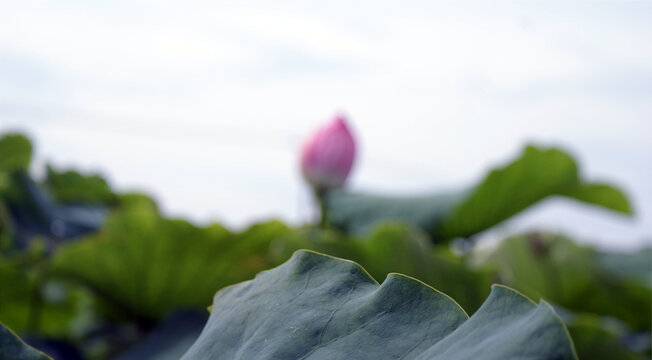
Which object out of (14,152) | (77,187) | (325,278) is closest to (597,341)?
(325,278)

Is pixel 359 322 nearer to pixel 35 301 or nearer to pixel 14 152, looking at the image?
pixel 35 301

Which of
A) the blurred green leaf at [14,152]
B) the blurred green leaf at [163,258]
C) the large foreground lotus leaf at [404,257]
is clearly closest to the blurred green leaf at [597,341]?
the large foreground lotus leaf at [404,257]

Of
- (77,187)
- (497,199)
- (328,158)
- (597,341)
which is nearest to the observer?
(597,341)

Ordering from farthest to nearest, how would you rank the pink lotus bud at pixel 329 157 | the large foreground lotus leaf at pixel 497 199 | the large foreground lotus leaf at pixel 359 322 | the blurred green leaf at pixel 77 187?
the blurred green leaf at pixel 77 187 < the large foreground lotus leaf at pixel 497 199 < the pink lotus bud at pixel 329 157 < the large foreground lotus leaf at pixel 359 322

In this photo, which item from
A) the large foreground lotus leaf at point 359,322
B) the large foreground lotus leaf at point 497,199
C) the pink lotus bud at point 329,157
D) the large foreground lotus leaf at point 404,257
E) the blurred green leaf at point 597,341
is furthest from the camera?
the large foreground lotus leaf at point 497,199

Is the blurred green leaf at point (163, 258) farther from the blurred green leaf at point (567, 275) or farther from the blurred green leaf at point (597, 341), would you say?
the blurred green leaf at point (567, 275)

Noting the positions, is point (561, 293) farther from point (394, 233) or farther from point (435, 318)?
point (435, 318)

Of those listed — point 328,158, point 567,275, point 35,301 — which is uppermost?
point 328,158

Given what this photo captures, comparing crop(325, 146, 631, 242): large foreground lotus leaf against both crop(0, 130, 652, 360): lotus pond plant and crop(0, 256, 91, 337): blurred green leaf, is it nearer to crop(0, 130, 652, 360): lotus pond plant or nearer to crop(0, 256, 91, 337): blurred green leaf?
crop(0, 130, 652, 360): lotus pond plant
